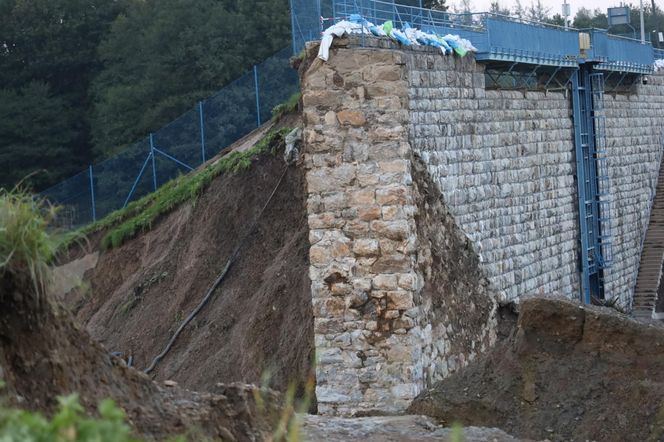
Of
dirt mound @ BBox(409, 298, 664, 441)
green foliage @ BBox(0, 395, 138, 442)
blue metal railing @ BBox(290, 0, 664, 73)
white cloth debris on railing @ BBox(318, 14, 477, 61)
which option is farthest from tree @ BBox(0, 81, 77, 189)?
green foliage @ BBox(0, 395, 138, 442)

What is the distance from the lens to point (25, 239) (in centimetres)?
653

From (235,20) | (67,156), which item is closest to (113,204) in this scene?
(67,156)

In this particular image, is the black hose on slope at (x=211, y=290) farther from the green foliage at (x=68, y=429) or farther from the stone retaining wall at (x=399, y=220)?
the green foliage at (x=68, y=429)

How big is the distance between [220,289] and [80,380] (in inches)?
508

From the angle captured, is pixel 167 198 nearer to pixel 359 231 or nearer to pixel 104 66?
pixel 359 231

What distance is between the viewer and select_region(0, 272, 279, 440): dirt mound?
6.71 meters

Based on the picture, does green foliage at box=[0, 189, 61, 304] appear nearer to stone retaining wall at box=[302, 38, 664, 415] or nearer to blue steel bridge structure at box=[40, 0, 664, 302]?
blue steel bridge structure at box=[40, 0, 664, 302]

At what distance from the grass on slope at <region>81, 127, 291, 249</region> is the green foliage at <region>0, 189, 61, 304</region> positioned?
15252 millimetres

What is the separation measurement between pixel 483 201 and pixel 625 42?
1021 centimetres

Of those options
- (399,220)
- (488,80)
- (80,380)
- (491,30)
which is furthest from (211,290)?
(80,380)

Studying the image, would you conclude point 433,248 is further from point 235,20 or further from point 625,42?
point 235,20

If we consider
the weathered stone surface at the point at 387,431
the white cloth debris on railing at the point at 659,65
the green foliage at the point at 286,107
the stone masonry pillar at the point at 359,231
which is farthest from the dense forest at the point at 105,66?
the weathered stone surface at the point at 387,431

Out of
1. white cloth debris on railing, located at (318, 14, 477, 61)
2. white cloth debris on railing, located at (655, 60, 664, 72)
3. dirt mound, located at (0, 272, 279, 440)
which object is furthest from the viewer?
white cloth debris on railing, located at (655, 60, 664, 72)

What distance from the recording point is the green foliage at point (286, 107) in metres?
24.3
